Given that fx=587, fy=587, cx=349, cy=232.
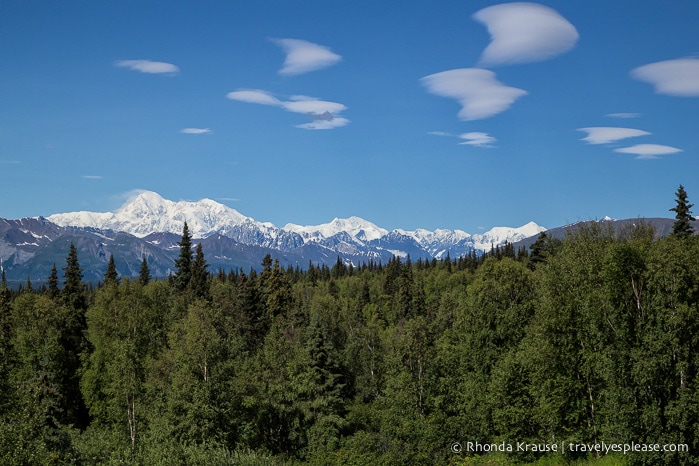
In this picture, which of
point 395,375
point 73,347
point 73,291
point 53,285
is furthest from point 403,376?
point 53,285

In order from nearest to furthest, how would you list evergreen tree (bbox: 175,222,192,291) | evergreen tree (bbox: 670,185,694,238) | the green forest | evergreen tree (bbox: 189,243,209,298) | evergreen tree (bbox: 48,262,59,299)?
the green forest
evergreen tree (bbox: 670,185,694,238)
evergreen tree (bbox: 189,243,209,298)
evergreen tree (bbox: 175,222,192,291)
evergreen tree (bbox: 48,262,59,299)

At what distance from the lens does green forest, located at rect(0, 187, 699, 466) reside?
31.1 meters

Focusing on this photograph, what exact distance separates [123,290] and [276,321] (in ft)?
68.2

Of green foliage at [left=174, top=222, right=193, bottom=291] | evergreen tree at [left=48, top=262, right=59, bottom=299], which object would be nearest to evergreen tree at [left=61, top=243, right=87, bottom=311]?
evergreen tree at [left=48, top=262, right=59, bottom=299]

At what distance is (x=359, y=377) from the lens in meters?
Result: 76.1

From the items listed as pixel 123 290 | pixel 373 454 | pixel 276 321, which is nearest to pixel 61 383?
pixel 123 290

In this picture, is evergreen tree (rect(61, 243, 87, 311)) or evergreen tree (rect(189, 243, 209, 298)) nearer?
evergreen tree (rect(61, 243, 87, 311))

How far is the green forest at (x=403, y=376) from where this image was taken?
31109 millimetres

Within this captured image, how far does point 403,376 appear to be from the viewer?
51500 mm

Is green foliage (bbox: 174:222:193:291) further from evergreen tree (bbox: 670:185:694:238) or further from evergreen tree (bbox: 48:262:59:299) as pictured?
evergreen tree (bbox: 670:185:694:238)

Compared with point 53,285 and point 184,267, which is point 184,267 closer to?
point 184,267

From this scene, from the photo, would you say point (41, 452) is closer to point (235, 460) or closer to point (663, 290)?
point (235, 460)

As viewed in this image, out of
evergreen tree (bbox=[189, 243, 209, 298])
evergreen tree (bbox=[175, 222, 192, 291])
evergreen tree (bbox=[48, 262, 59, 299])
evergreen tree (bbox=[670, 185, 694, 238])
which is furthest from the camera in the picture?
evergreen tree (bbox=[48, 262, 59, 299])

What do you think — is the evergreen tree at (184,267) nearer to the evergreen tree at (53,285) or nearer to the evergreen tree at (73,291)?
the evergreen tree at (73,291)
